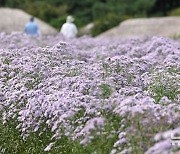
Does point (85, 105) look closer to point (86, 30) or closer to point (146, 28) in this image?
point (146, 28)

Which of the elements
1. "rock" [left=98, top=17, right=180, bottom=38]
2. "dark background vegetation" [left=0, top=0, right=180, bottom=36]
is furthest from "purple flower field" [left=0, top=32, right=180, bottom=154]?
"dark background vegetation" [left=0, top=0, right=180, bottom=36]

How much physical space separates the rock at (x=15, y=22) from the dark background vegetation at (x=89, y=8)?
4.24m

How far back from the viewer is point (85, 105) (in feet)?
19.2

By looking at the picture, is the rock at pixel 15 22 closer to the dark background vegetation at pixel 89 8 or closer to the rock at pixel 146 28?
the rock at pixel 146 28

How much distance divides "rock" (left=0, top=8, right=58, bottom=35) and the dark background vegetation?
4.24 metres

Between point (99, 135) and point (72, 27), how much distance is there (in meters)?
15.5

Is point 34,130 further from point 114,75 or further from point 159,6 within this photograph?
point 159,6

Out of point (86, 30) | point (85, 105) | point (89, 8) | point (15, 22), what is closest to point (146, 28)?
point (86, 30)

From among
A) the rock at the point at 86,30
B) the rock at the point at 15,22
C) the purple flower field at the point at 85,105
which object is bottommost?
the rock at the point at 86,30

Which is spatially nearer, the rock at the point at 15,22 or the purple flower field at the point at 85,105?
the purple flower field at the point at 85,105

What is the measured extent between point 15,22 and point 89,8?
8.96 m

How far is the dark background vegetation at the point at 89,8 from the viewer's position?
32188mm

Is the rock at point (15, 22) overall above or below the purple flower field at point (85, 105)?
below

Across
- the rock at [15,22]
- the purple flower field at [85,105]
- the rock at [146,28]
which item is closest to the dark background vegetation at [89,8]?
the rock at [15,22]
